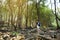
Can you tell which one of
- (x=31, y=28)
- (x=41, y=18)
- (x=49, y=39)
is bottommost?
(x=49, y=39)

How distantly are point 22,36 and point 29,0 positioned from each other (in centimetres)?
89

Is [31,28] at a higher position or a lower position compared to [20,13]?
lower

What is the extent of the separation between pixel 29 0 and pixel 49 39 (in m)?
1.05

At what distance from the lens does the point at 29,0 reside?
3.70m

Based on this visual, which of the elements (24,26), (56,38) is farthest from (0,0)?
(56,38)

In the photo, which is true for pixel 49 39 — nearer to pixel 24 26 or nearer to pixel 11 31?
pixel 24 26

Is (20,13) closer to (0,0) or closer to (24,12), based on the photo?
(24,12)

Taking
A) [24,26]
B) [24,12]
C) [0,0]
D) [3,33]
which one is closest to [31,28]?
[24,26]

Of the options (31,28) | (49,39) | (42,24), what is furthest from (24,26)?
(49,39)

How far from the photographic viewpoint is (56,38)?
354cm

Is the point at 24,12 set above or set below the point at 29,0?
below

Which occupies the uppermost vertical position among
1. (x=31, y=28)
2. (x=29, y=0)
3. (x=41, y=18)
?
(x=29, y=0)

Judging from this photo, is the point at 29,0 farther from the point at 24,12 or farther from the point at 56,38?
the point at 56,38

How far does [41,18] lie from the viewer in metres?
3.60
